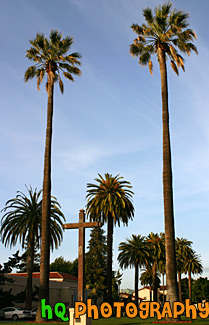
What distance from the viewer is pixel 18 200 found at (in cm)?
Answer: 4875

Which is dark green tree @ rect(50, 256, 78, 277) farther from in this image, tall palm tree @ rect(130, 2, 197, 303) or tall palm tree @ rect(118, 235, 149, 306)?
tall palm tree @ rect(130, 2, 197, 303)

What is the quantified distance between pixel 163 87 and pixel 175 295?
584 inches

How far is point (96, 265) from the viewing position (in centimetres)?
9769

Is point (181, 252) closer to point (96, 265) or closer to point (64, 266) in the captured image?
point (96, 265)

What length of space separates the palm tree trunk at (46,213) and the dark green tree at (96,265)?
191 ft

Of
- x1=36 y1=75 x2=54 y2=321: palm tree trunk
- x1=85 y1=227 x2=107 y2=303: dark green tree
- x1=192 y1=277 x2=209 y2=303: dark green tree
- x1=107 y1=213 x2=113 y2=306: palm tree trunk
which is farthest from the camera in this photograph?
x1=192 y1=277 x2=209 y2=303: dark green tree

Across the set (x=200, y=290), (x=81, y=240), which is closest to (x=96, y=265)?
(x=200, y=290)

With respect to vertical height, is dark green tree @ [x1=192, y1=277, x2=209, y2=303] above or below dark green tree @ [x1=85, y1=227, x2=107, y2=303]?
below

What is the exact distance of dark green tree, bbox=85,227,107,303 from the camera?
90.6 m

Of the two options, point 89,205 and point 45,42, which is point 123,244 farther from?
point 45,42

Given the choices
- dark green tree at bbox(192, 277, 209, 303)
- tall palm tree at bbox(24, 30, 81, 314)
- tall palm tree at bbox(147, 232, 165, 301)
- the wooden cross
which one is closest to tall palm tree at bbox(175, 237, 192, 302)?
tall palm tree at bbox(147, 232, 165, 301)

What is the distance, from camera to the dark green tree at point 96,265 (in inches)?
3566

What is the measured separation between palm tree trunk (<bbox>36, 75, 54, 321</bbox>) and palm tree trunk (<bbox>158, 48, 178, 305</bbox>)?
8842 mm

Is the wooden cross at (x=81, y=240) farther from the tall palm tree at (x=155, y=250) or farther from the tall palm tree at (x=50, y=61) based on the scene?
the tall palm tree at (x=155, y=250)
